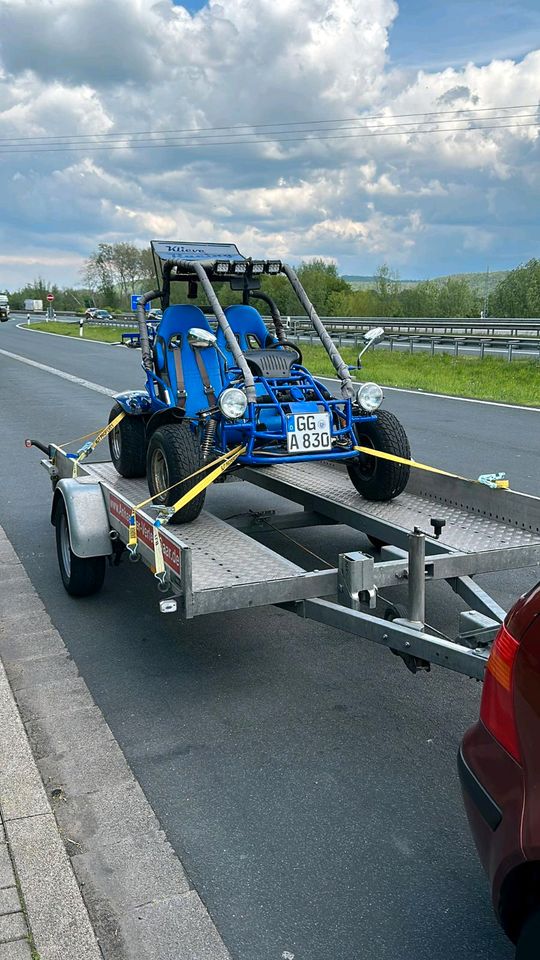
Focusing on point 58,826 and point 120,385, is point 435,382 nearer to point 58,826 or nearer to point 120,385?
point 120,385

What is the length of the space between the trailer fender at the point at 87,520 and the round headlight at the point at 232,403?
1.00 meters

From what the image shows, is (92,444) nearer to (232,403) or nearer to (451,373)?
(232,403)

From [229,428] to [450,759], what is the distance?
264 centimetres

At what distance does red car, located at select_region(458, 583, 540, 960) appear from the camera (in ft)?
7.32

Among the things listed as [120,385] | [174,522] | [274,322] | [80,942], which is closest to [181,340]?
[274,322]

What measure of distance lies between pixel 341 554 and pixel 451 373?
19608 mm

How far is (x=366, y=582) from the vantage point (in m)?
4.13

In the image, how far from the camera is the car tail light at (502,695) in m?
2.35

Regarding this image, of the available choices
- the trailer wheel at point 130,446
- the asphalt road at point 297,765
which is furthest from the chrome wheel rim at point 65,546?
the trailer wheel at point 130,446

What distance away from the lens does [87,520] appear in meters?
5.59

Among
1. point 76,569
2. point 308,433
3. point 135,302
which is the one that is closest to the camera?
point 308,433

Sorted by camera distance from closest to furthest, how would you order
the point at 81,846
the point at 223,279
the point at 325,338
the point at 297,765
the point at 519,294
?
the point at 81,846 → the point at 297,765 → the point at 325,338 → the point at 223,279 → the point at 519,294

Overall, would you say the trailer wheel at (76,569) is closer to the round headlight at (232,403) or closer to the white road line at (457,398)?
the round headlight at (232,403)

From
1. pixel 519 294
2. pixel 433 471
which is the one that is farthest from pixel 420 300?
pixel 433 471
